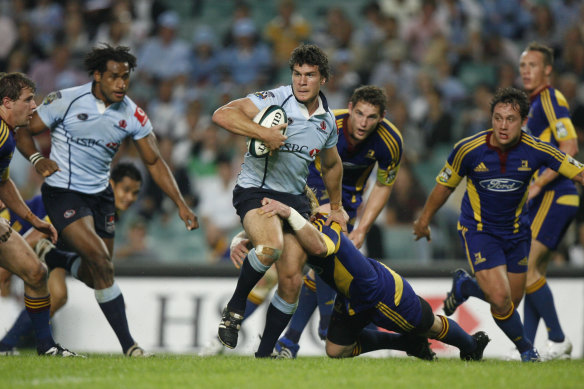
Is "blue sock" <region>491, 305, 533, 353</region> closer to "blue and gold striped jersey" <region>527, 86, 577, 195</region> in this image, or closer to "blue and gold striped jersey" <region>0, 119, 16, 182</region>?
"blue and gold striped jersey" <region>527, 86, 577, 195</region>

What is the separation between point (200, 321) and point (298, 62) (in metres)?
3.91

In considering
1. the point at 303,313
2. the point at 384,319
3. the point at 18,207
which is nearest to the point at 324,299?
the point at 303,313

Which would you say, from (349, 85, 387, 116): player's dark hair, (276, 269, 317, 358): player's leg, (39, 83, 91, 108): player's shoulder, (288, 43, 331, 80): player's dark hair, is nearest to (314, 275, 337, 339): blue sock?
(276, 269, 317, 358): player's leg

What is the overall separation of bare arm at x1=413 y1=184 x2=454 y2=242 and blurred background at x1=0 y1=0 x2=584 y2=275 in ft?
8.90

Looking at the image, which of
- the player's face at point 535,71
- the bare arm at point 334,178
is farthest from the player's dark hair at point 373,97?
the player's face at point 535,71

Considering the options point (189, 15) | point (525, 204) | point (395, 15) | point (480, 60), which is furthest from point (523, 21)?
point (525, 204)

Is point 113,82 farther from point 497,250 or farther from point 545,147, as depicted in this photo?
point 545,147

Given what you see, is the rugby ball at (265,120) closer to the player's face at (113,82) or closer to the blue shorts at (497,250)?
the player's face at (113,82)

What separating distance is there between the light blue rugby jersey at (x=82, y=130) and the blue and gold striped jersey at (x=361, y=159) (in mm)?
1836

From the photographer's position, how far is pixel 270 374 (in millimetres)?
5188

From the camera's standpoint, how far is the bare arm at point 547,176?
24.9 feet

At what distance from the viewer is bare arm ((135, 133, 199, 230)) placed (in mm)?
7062

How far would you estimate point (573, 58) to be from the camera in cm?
1283

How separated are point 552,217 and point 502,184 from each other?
3.52ft
